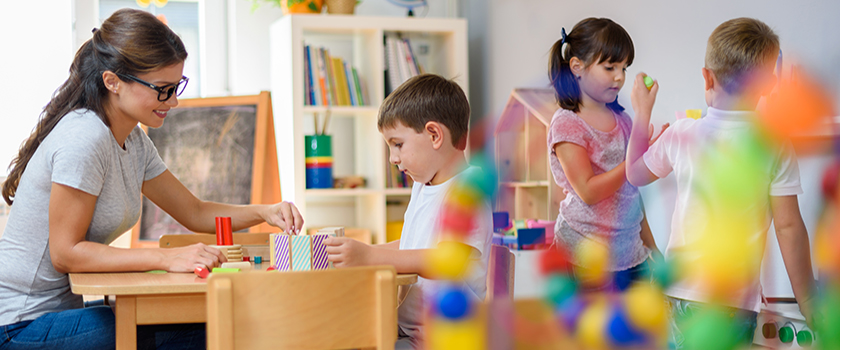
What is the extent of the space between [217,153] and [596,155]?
208cm

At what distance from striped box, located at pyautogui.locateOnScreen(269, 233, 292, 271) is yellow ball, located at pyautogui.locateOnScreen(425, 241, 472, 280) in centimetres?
24

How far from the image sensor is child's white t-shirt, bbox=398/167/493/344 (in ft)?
3.43

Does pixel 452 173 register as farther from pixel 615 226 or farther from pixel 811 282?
pixel 811 282

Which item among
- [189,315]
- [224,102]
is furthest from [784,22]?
[224,102]

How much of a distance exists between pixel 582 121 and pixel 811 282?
29 cm

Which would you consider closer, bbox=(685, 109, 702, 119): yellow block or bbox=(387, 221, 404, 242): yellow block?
bbox=(685, 109, 702, 119): yellow block

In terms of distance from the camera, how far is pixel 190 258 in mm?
1103

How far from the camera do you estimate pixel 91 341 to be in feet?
3.62

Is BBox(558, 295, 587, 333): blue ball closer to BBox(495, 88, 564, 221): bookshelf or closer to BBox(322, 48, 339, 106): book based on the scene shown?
BBox(495, 88, 564, 221): bookshelf

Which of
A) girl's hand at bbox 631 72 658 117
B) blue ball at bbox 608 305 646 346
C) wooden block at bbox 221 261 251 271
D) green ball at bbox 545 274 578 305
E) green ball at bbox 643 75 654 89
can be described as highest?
green ball at bbox 643 75 654 89

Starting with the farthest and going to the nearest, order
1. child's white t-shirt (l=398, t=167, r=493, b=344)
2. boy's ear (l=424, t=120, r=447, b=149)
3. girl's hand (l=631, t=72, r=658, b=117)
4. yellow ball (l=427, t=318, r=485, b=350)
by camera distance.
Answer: boy's ear (l=424, t=120, r=447, b=149) → child's white t-shirt (l=398, t=167, r=493, b=344) → yellow ball (l=427, t=318, r=485, b=350) → girl's hand (l=631, t=72, r=658, b=117)

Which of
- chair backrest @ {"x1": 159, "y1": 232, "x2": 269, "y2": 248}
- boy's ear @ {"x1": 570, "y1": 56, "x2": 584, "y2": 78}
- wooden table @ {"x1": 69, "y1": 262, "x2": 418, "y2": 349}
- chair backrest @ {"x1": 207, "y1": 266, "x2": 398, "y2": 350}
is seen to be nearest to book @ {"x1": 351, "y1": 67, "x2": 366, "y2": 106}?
chair backrest @ {"x1": 159, "y1": 232, "x2": 269, "y2": 248}

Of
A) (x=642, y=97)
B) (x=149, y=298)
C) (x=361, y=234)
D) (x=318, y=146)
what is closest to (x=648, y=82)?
(x=642, y=97)

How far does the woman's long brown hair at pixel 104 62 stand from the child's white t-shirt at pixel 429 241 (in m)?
0.55
